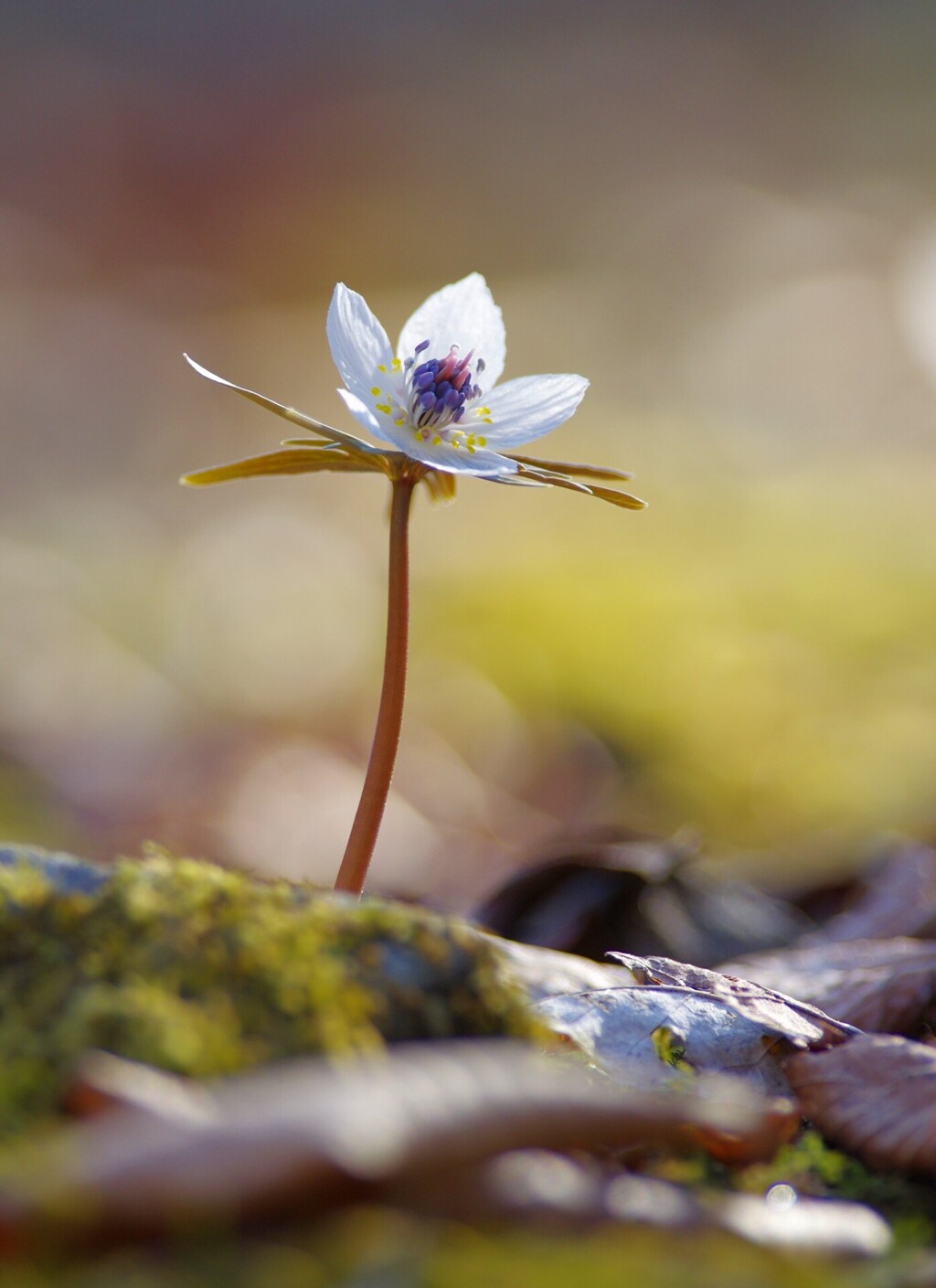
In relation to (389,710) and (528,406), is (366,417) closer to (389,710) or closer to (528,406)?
(528,406)

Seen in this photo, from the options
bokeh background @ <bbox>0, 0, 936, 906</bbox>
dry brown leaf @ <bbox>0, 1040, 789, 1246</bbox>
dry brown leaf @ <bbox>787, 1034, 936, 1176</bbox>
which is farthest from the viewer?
bokeh background @ <bbox>0, 0, 936, 906</bbox>

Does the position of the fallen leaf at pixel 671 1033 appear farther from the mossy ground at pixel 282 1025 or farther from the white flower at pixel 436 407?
the white flower at pixel 436 407

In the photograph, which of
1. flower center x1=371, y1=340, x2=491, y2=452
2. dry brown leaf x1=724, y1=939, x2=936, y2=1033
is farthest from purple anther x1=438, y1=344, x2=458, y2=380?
dry brown leaf x1=724, y1=939, x2=936, y2=1033

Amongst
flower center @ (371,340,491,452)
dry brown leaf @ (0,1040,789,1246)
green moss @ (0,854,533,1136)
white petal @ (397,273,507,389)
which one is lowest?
dry brown leaf @ (0,1040,789,1246)

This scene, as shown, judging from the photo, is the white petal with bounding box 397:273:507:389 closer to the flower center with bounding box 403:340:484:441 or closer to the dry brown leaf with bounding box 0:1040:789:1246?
the flower center with bounding box 403:340:484:441

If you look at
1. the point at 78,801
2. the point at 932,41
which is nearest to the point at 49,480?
the point at 78,801

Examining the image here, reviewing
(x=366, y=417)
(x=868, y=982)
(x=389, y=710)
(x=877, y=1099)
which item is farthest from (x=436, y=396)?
(x=868, y=982)
